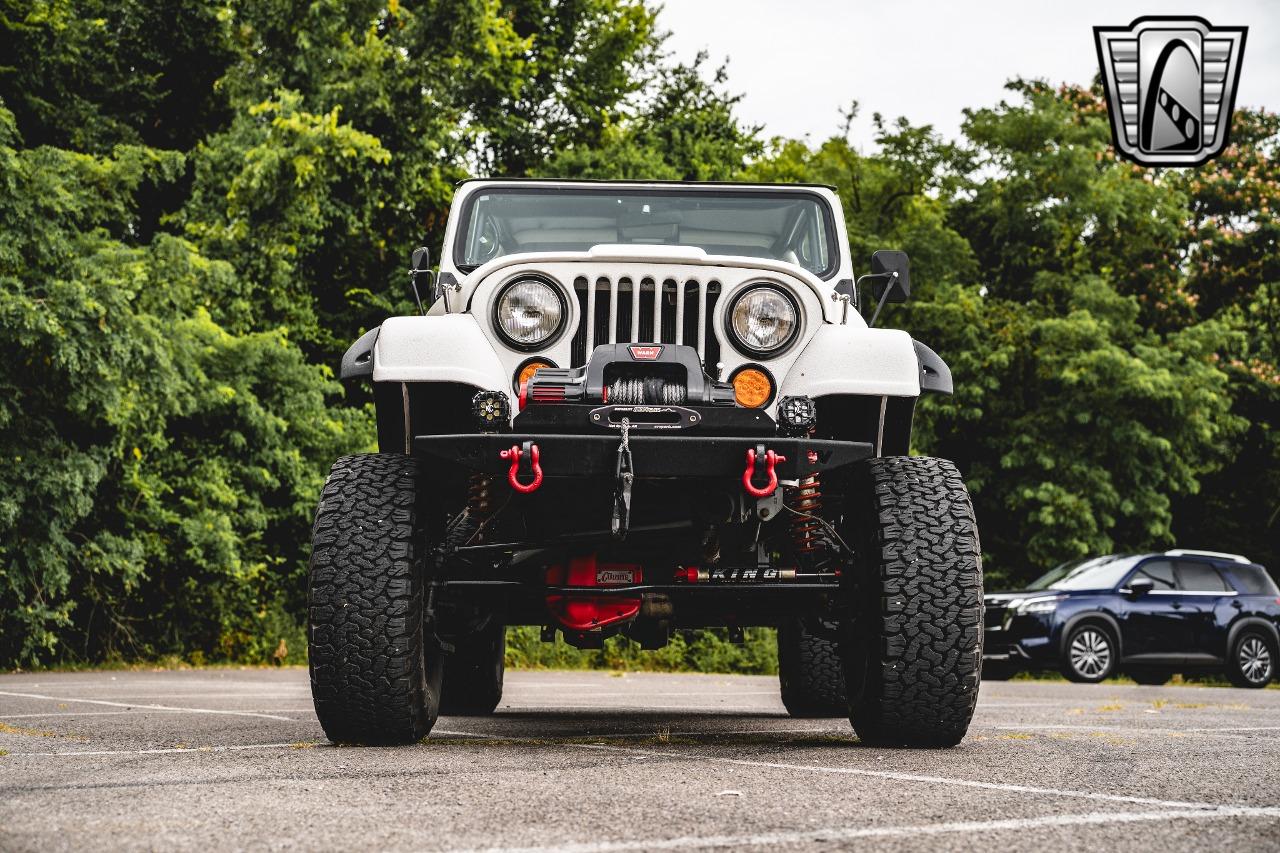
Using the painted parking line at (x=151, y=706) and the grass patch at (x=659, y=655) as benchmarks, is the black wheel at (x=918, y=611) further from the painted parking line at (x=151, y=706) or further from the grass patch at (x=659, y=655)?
the grass patch at (x=659, y=655)

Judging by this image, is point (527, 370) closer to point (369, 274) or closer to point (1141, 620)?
point (1141, 620)

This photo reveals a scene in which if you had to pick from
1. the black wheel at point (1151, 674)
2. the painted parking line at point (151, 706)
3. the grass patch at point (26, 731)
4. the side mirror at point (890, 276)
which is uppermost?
the side mirror at point (890, 276)

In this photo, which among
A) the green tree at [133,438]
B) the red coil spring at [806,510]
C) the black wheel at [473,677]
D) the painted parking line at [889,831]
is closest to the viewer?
the painted parking line at [889,831]

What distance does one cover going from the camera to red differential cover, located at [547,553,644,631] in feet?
18.5

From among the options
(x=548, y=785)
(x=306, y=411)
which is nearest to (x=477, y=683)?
(x=548, y=785)

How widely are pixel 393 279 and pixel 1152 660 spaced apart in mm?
13299

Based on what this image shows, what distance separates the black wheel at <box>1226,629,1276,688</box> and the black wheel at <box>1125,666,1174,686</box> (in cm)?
75

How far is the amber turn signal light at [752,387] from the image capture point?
5516 millimetres

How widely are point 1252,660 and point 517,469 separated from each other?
14.9 meters

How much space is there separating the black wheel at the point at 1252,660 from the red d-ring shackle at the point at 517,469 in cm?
1458

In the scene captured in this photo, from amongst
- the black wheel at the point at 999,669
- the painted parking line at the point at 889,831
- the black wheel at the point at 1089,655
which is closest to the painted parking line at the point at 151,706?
the painted parking line at the point at 889,831

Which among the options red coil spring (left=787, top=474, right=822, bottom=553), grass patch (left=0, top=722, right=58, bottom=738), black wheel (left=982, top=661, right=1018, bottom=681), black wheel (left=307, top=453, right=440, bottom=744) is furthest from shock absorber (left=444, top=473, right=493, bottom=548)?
black wheel (left=982, top=661, right=1018, bottom=681)

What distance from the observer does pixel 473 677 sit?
7910mm

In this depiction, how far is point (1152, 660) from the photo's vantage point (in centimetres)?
1695
